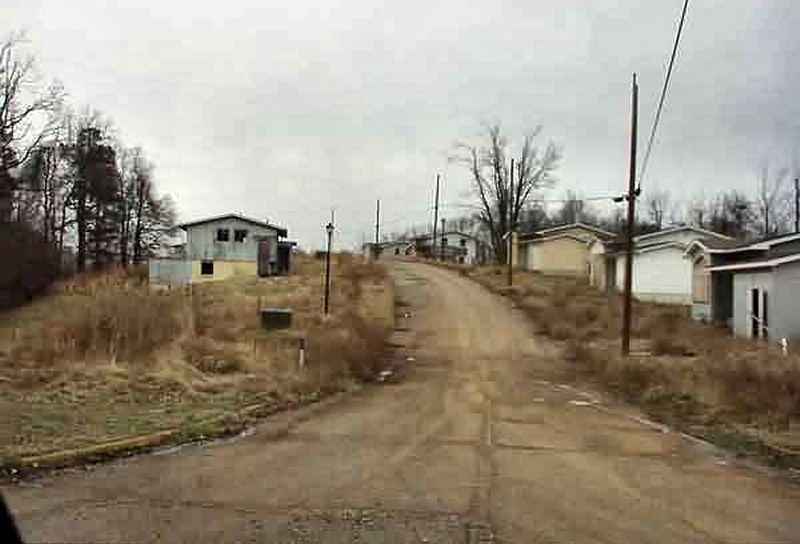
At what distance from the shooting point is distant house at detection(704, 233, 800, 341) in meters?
25.2

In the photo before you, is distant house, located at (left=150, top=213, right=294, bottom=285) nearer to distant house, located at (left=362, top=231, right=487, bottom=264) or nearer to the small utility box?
the small utility box

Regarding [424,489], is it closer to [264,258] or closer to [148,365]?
[148,365]

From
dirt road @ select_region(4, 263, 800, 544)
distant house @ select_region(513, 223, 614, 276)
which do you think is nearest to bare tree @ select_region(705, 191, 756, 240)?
distant house @ select_region(513, 223, 614, 276)

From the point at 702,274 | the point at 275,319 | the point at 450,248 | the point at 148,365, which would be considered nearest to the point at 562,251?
the point at 702,274

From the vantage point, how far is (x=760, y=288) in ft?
88.6

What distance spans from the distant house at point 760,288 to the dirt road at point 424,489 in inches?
547

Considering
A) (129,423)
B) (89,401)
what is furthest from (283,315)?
(129,423)

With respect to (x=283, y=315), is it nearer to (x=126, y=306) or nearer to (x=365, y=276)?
(x=126, y=306)

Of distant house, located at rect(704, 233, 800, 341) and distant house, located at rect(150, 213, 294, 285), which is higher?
distant house, located at rect(150, 213, 294, 285)

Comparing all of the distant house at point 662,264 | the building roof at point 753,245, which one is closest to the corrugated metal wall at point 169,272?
the distant house at point 662,264

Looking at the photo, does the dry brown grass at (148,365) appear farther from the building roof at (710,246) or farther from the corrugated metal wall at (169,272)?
the corrugated metal wall at (169,272)

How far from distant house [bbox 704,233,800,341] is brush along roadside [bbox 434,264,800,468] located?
115 cm

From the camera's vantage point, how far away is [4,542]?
9.68ft

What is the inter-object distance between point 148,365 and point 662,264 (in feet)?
110
